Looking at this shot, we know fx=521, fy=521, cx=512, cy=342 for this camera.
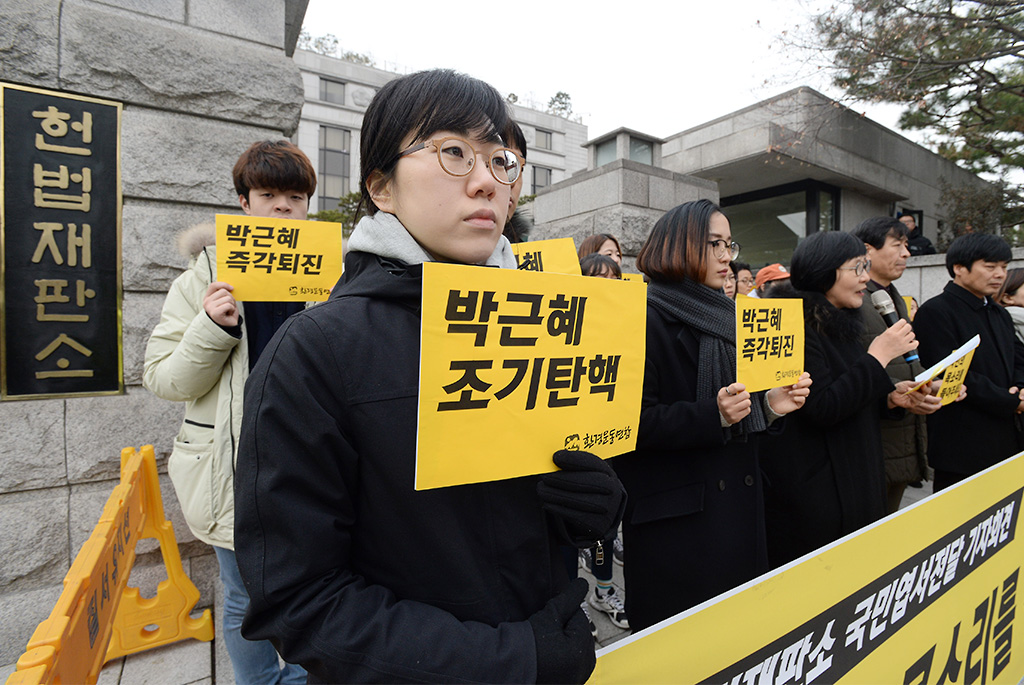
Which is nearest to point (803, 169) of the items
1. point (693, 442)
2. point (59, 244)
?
point (693, 442)

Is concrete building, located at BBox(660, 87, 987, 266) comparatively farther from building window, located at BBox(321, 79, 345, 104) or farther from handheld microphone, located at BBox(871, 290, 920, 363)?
building window, located at BBox(321, 79, 345, 104)

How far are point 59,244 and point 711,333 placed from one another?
335 centimetres

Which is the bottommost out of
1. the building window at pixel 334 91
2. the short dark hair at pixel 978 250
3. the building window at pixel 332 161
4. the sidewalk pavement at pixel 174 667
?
the sidewalk pavement at pixel 174 667

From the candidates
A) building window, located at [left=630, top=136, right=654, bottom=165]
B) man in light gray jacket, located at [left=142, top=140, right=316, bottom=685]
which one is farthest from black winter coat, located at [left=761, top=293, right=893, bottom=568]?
building window, located at [left=630, top=136, right=654, bottom=165]

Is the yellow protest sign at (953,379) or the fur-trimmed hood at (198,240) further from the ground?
the fur-trimmed hood at (198,240)

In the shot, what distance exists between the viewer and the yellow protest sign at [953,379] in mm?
2656

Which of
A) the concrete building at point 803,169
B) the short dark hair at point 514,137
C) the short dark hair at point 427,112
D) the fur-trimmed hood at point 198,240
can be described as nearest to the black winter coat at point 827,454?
the short dark hair at point 514,137

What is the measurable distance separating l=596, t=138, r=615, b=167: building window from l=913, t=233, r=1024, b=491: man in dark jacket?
450 centimetres

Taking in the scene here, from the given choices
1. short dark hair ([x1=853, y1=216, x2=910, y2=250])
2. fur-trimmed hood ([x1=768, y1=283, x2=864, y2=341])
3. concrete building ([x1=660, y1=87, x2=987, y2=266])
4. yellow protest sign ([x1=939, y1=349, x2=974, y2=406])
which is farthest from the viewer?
concrete building ([x1=660, y1=87, x2=987, y2=266])

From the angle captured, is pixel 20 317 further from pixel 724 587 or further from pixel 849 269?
pixel 849 269

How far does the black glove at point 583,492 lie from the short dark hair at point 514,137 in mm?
669

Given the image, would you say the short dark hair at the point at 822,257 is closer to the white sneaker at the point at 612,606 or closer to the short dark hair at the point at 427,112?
the short dark hair at the point at 427,112

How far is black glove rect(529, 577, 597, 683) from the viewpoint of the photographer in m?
0.87

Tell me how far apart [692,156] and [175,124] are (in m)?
10.6
